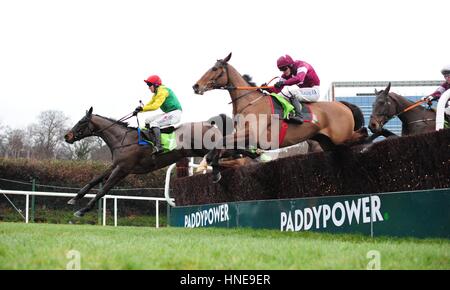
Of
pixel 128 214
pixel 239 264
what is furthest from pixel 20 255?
pixel 128 214

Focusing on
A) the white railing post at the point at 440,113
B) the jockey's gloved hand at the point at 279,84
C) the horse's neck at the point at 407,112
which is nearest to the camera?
the white railing post at the point at 440,113

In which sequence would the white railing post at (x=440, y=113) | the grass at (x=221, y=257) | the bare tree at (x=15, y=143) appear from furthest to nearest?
the bare tree at (x=15, y=143), the white railing post at (x=440, y=113), the grass at (x=221, y=257)

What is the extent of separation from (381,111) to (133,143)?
156 inches

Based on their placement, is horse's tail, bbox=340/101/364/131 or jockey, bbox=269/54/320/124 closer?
jockey, bbox=269/54/320/124

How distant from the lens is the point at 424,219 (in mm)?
5621

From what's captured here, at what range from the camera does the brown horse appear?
7.22 metres

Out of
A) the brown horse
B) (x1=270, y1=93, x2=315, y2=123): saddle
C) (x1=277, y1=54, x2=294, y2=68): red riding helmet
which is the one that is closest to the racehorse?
the brown horse

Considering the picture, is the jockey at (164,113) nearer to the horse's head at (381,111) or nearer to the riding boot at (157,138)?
the riding boot at (157,138)

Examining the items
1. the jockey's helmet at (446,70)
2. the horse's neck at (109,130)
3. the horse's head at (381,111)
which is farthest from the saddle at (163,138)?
the jockey's helmet at (446,70)

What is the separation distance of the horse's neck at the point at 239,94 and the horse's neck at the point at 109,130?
2608 mm

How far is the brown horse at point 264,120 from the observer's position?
7223 mm

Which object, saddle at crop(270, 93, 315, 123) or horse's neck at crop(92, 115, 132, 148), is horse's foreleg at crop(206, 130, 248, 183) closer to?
saddle at crop(270, 93, 315, 123)

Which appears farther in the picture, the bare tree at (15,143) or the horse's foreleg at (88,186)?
the bare tree at (15,143)

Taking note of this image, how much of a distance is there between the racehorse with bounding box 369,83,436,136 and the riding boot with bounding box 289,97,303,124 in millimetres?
1402
